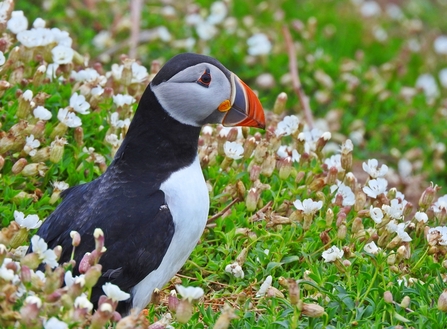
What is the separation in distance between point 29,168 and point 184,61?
1295 mm

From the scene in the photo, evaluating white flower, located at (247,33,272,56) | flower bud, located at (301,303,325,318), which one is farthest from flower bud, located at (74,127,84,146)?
white flower, located at (247,33,272,56)

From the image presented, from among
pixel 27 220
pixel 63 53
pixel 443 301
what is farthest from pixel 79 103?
pixel 443 301

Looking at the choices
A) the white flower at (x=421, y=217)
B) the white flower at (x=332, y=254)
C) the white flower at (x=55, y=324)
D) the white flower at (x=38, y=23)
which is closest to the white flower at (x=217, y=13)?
the white flower at (x=38, y=23)

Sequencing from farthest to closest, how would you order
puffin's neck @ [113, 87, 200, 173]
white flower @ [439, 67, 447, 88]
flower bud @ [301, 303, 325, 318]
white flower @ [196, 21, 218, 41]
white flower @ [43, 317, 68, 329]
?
white flower @ [439, 67, 447, 88]
white flower @ [196, 21, 218, 41]
puffin's neck @ [113, 87, 200, 173]
flower bud @ [301, 303, 325, 318]
white flower @ [43, 317, 68, 329]

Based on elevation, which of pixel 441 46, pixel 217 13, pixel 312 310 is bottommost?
pixel 441 46

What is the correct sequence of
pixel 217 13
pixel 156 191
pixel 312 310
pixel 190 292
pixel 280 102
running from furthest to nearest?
pixel 217 13 → pixel 280 102 → pixel 156 191 → pixel 312 310 → pixel 190 292

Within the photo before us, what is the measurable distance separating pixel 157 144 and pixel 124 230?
0.55m

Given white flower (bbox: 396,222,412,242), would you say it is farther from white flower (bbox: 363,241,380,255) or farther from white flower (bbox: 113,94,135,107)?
white flower (bbox: 113,94,135,107)

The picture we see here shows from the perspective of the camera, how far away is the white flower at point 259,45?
8.27m

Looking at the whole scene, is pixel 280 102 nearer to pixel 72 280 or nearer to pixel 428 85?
pixel 72 280

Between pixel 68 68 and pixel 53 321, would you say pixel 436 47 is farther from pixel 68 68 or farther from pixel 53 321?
pixel 53 321

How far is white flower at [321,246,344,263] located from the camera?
445 cm

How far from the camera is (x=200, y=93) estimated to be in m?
4.30

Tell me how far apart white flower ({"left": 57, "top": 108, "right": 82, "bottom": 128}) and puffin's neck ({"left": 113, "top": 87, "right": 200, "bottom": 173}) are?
2.95 feet
